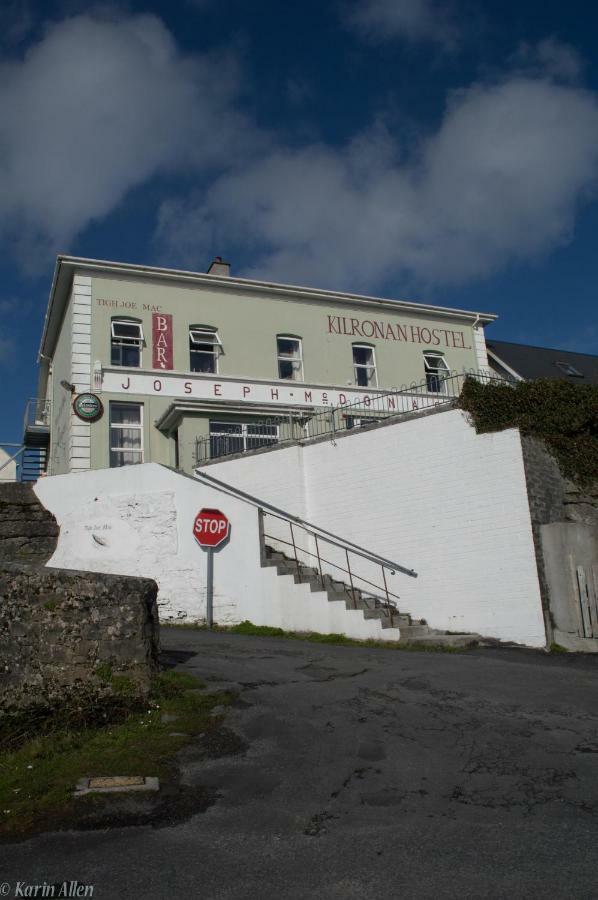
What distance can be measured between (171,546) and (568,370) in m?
23.1

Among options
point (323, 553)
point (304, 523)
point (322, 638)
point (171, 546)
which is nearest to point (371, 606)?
point (322, 638)

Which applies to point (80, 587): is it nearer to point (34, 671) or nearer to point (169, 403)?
point (34, 671)

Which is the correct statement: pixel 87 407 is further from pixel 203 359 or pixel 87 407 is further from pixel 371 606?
pixel 371 606

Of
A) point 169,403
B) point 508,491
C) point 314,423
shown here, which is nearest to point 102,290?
point 169,403

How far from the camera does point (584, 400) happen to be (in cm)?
1489

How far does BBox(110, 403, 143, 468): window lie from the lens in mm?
21844

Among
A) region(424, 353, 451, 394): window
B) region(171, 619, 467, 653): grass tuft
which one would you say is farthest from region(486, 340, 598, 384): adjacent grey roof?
region(171, 619, 467, 653): grass tuft

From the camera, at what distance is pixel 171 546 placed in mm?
15625

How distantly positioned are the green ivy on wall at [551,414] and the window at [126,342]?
39.3 feet

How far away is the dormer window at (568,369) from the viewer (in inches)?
1250

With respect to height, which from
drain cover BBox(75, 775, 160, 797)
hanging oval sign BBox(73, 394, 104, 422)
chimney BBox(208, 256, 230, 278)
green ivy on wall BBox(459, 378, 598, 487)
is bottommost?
drain cover BBox(75, 775, 160, 797)

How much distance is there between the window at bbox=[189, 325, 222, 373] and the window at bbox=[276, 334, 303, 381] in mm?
2343

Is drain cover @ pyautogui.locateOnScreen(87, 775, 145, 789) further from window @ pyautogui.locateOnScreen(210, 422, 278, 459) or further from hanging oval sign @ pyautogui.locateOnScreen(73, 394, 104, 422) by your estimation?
hanging oval sign @ pyautogui.locateOnScreen(73, 394, 104, 422)

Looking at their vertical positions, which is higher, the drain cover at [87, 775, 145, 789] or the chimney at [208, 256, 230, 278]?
the chimney at [208, 256, 230, 278]
